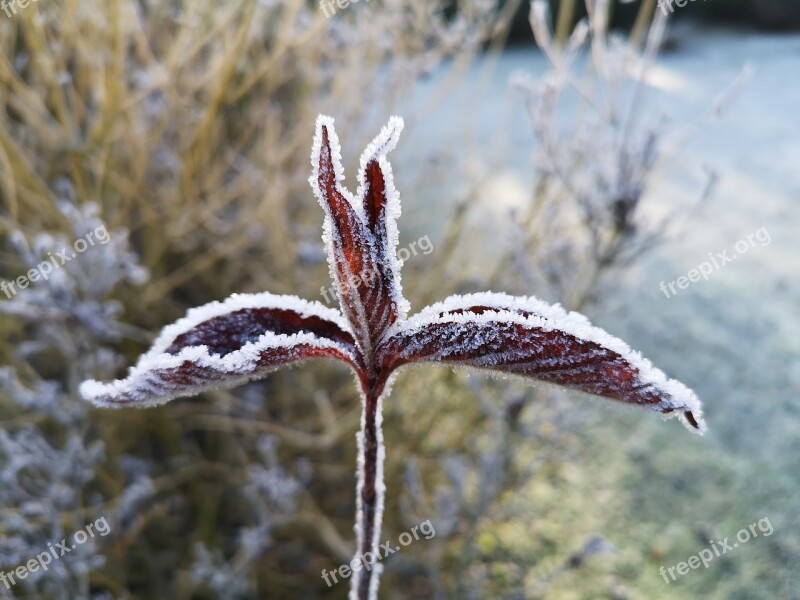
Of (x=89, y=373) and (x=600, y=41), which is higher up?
(x=600, y=41)

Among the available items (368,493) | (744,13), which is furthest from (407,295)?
(744,13)

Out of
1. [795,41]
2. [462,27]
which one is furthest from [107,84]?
[795,41]

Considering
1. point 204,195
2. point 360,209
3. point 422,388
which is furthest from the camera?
point 204,195

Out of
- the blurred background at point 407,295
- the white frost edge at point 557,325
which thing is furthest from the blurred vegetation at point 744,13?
the white frost edge at point 557,325

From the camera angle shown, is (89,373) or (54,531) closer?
(54,531)

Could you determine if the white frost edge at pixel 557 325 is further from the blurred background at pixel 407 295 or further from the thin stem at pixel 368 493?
the blurred background at pixel 407 295

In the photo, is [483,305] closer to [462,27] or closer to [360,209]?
[360,209]

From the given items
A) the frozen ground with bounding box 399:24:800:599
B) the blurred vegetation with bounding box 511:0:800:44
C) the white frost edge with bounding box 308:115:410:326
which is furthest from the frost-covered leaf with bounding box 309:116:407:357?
the blurred vegetation with bounding box 511:0:800:44
